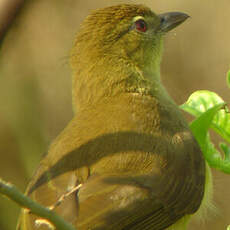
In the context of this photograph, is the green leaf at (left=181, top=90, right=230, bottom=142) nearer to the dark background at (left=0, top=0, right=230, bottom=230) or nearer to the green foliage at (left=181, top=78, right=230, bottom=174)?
the green foliage at (left=181, top=78, right=230, bottom=174)

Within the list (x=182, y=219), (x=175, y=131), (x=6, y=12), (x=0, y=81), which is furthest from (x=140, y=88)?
(x=0, y=81)

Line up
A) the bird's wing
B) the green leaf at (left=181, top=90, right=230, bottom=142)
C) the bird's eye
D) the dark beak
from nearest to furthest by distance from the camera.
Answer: the bird's wing, the green leaf at (left=181, top=90, right=230, bottom=142), the bird's eye, the dark beak

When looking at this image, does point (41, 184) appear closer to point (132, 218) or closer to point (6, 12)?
point (132, 218)

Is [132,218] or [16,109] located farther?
[16,109]

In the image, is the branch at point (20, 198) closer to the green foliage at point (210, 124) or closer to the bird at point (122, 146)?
the bird at point (122, 146)

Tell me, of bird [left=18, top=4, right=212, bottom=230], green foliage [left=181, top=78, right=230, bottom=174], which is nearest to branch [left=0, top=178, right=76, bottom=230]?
bird [left=18, top=4, right=212, bottom=230]

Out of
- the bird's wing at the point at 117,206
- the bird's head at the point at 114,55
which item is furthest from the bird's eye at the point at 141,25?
the bird's wing at the point at 117,206

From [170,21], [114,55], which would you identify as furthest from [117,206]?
[170,21]
